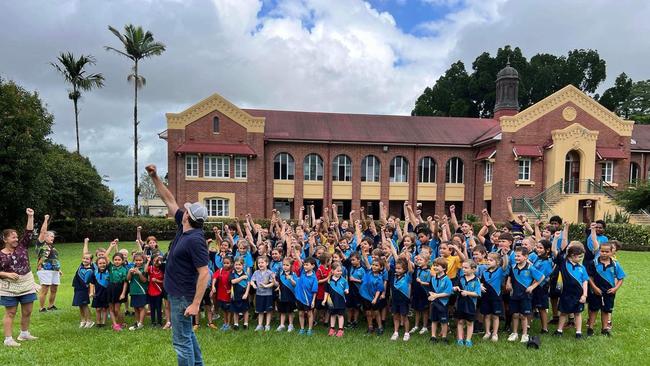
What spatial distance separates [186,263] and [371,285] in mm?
3769

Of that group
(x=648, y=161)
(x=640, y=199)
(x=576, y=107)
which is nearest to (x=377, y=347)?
(x=640, y=199)

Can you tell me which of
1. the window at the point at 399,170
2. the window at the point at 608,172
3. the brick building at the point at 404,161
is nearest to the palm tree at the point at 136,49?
the brick building at the point at 404,161

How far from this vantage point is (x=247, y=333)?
6.75 m

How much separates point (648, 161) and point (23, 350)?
36.1 meters

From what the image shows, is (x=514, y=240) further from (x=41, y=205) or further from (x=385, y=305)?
(x=41, y=205)

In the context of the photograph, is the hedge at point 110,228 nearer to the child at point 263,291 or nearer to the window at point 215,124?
the window at point 215,124

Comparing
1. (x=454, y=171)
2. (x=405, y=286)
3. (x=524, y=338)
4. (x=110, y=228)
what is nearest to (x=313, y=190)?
(x=454, y=171)

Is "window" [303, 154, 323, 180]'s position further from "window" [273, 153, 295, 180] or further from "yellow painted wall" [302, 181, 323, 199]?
"window" [273, 153, 295, 180]

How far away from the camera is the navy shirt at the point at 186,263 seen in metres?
3.92

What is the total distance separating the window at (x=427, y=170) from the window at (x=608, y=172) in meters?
10.9

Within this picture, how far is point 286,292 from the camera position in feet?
23.1

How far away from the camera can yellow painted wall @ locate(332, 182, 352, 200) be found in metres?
28.4

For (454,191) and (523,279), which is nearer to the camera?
(523,279)

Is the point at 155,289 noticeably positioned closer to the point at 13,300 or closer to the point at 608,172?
the point at 13,300
